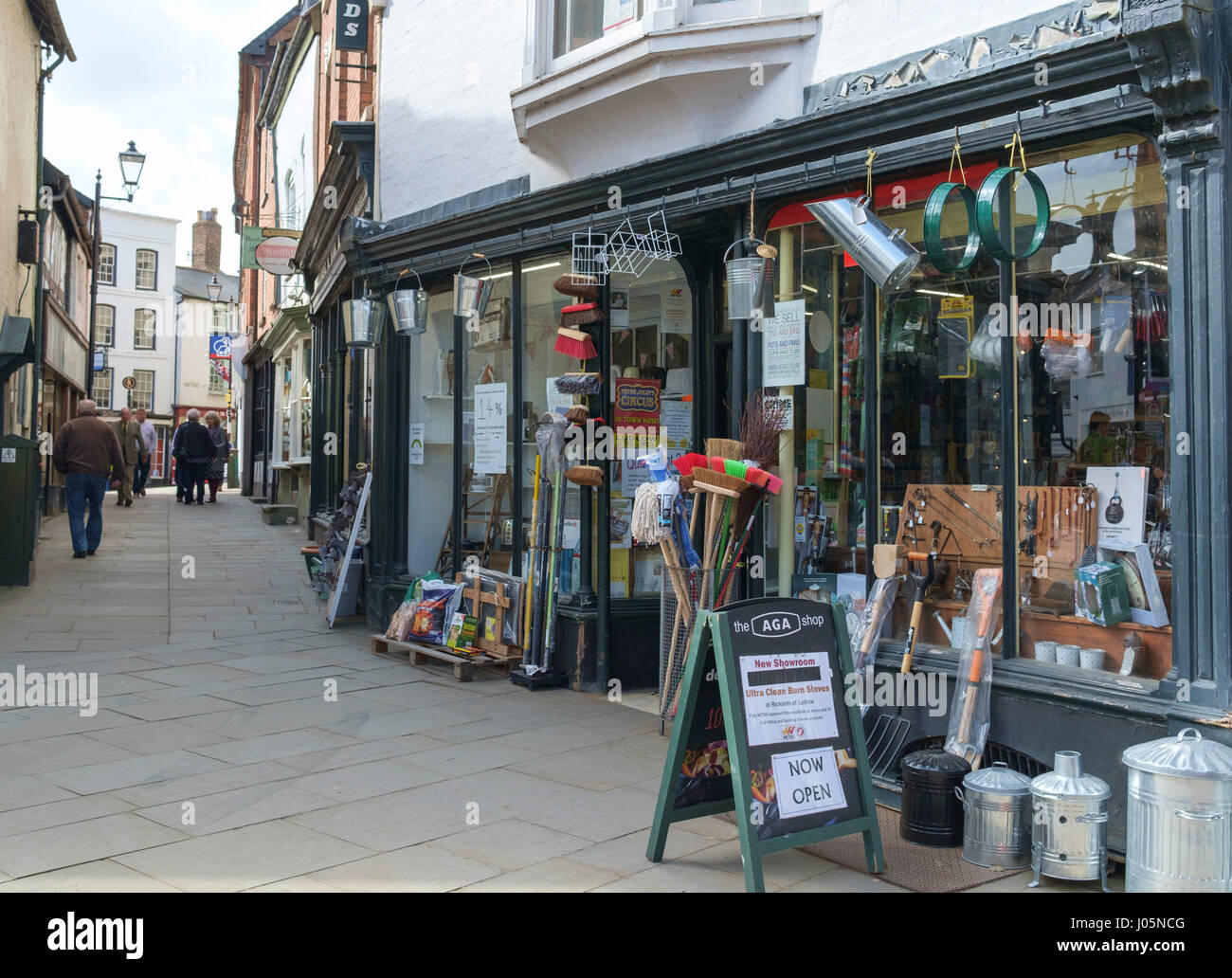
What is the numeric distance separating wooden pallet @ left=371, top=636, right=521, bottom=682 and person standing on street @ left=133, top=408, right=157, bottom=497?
15915 mm

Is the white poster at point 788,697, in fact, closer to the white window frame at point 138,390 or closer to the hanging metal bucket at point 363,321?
the hanging metal bucket at point 363,321

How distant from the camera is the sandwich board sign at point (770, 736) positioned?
413 centimetres

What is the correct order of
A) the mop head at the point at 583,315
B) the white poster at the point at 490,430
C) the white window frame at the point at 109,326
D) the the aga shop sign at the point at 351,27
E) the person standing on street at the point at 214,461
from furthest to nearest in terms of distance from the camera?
the white window frame at the point at 109,326 < the person standing on street at the point at 214,461 < the the aga shop sign at the point at 351,27 < the white poster at the point at 490,430 < the mop head at the point at 583,315

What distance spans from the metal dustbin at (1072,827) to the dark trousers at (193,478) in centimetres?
2077

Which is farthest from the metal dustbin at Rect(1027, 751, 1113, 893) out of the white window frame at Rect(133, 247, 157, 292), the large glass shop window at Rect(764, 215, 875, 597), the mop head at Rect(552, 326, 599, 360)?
the white window frame at Rect(133, 247, 157, 292)

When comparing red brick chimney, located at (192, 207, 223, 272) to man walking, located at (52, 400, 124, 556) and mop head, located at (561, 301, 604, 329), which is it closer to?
man walking, located at (52, 400, 124, 556)

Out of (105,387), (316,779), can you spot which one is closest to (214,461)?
(316,779)

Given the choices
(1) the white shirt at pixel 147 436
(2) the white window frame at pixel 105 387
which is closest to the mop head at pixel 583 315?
(1) the white shirt at pixel 147 436

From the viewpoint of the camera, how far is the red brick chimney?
49.5 m

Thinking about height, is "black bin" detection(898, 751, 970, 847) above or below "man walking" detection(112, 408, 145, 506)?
below

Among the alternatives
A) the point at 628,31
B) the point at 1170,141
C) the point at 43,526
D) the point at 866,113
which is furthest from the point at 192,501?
the point at 1170,141

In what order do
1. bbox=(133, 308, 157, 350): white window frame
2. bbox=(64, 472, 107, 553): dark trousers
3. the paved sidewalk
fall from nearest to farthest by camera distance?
the paved sidewalk < bbox=(64, 472, 107, 553): dark trousers < bbox=(133, 308, 157, 350): white window frame
